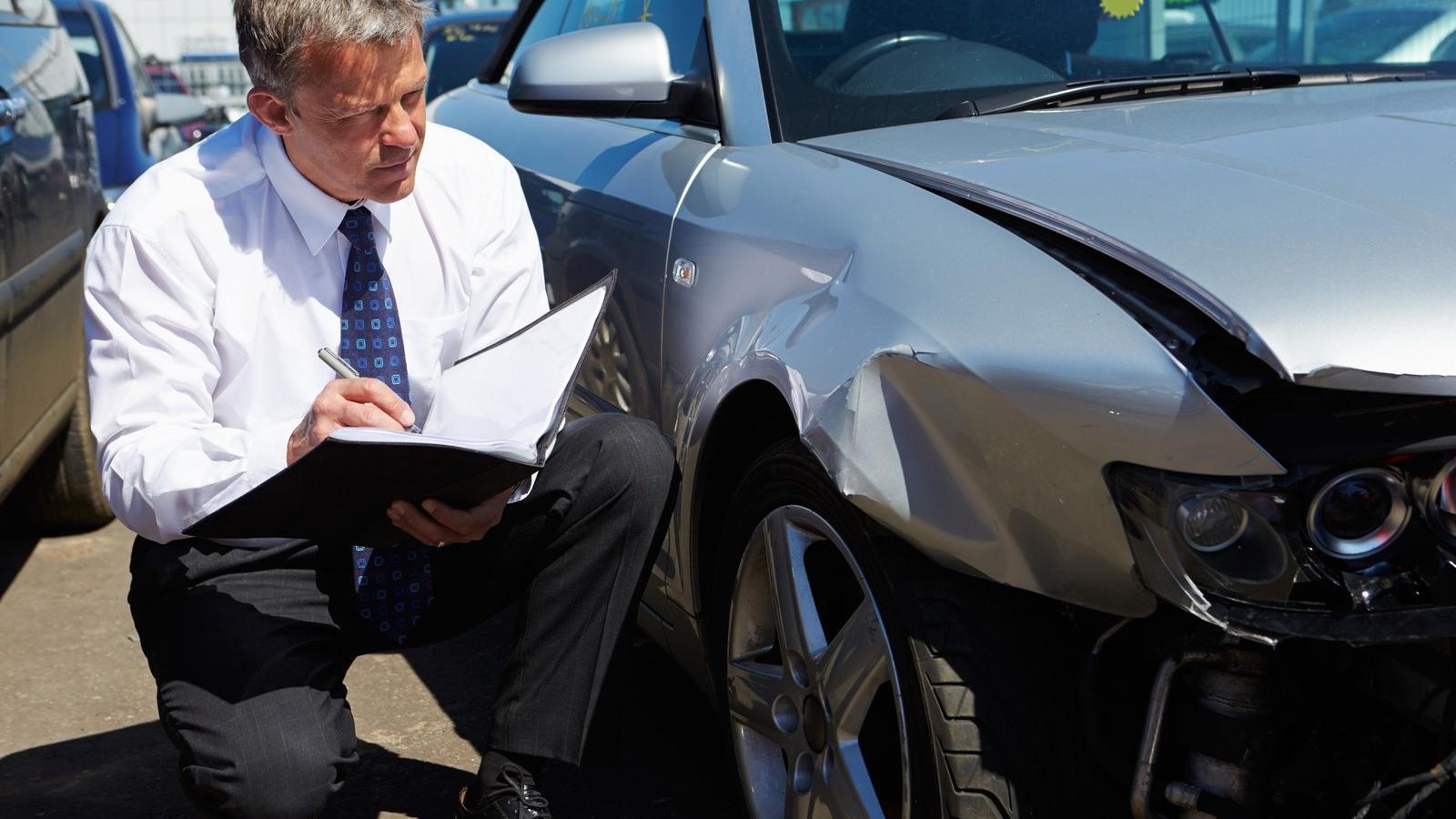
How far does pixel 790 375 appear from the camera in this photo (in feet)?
6.40

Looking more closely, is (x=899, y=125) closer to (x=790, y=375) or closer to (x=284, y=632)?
(x=790, y=375)

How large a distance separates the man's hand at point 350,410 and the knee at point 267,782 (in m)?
0.38

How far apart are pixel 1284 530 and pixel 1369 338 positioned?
7.5 inches

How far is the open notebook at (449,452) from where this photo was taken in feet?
6.01

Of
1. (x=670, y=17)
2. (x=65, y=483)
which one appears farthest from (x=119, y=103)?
(x=670, y=17)

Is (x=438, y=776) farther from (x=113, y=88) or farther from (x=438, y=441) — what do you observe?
(x=113, y=88)

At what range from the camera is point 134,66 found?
7453 mm

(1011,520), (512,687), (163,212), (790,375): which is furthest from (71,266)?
(1011,520)

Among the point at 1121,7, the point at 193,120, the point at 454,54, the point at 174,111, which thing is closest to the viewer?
the point at 1121,7

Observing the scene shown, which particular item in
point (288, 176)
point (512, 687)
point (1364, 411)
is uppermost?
point (288, 176)

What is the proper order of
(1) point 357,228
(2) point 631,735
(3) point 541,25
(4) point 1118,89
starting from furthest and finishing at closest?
1. (3) point 541,25
2. (2) point 631,735
3. (4) point 1118,89
4. (1) point 357,228

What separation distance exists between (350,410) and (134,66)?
6200 mm

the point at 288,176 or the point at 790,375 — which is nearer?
the point at 790,375

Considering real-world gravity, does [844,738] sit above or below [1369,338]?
below
